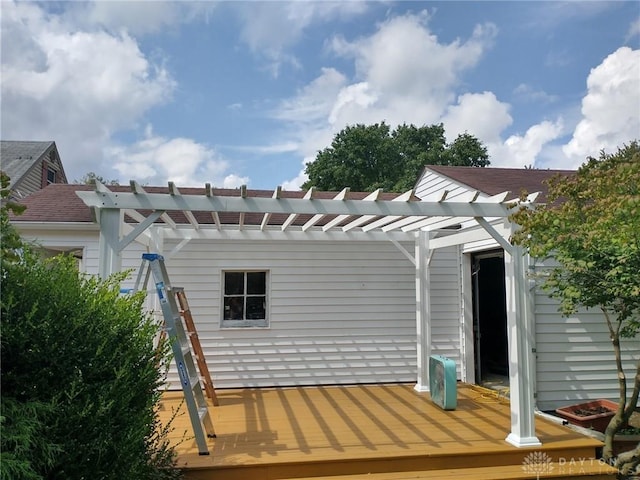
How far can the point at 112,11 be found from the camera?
5766 mm

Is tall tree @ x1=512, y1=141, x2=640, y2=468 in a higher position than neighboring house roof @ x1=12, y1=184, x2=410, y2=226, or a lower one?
lower

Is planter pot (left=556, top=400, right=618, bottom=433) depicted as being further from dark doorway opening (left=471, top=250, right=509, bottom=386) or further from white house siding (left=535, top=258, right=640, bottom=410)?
dark doorway opening (left=471, top=250, right=509, bottom=386)

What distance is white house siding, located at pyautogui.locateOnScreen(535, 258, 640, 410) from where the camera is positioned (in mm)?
5762

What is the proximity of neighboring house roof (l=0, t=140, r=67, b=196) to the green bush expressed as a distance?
55.2 ft

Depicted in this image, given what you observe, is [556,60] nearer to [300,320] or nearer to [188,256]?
[300,320]

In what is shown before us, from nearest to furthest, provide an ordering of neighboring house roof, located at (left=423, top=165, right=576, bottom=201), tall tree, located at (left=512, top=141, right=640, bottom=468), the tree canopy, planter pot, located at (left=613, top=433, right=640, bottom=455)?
tall tree, located at (left=512, top=141, right=640, bottom=468) < planter pot, located at (left=613, top=433, right=640, bottom=455) < neighboring house roof, located at (left=423, top=165, right=576, bottom=201) < the tree canopy

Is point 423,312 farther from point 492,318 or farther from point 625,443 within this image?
point 492,318

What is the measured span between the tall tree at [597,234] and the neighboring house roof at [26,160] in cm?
1833

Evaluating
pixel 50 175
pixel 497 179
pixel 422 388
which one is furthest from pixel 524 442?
pixel 50 175

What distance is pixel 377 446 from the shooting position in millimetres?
3893

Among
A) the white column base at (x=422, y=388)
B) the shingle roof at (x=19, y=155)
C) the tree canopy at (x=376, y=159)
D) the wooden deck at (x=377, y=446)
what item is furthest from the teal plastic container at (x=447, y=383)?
the tree canopy at (x=376, y=159)

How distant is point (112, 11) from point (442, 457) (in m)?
6.85

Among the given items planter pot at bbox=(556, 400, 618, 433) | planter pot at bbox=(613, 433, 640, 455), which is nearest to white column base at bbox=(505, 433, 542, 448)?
planter pot at bbox=(613, 433, 640, 455)

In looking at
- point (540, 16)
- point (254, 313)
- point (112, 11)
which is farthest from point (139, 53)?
point (540, 16)
